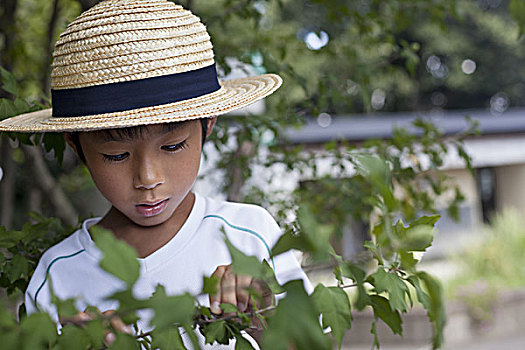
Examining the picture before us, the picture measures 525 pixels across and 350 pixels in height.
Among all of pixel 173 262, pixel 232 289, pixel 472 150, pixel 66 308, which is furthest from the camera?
pixel 472 150

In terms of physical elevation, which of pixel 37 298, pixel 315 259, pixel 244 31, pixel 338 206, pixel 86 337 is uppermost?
pixel 315 259

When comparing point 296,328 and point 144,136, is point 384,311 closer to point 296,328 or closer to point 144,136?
point 296,328

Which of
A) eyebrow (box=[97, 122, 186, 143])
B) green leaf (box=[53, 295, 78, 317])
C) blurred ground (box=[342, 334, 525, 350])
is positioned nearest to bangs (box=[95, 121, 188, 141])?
eyebrow (box=[97, 122, 186, 143])

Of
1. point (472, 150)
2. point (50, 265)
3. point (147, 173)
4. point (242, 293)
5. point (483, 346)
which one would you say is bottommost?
point (483, 346)

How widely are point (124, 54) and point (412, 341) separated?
17.8ft

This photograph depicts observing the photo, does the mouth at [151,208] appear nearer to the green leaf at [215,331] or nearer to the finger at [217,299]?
the finger at [217,299]

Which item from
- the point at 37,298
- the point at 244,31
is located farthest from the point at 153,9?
the point at 244,31

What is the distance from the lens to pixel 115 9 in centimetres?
118

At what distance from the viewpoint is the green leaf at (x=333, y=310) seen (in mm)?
782

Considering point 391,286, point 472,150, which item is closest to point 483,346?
point 472,150

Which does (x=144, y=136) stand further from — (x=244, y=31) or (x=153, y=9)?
(x=244, y=31)

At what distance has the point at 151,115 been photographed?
108 cm

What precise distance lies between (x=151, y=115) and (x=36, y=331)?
54cm

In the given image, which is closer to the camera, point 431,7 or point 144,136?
point 144,136
